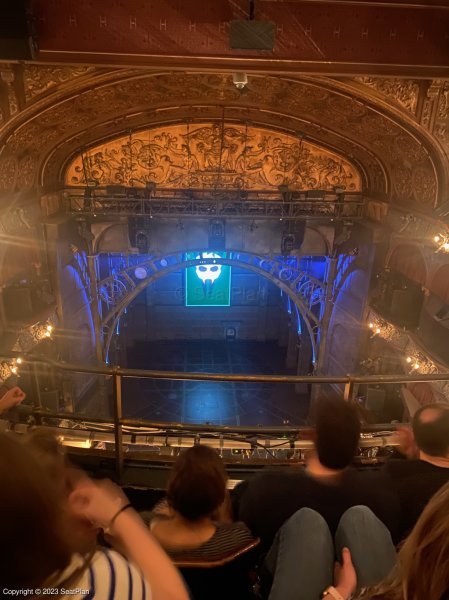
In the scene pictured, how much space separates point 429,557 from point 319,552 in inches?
29.8

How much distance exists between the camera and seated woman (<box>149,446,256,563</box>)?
1779 mm

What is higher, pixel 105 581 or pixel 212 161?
pixel 212 161

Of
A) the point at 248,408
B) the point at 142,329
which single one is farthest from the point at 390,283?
the point at 142,329

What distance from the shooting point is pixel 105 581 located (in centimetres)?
121

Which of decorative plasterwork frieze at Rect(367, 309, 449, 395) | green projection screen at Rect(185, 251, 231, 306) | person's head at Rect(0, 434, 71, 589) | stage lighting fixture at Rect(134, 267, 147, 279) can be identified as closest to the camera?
person's head at Rect(0, 434, 71, 589)

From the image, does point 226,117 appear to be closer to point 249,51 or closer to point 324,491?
point 249,51

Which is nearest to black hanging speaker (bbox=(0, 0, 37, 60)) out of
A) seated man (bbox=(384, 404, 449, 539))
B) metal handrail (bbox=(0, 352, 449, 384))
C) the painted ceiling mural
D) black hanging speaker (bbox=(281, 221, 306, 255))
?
metal handrail (bbox=(0, 352, 449, 384))

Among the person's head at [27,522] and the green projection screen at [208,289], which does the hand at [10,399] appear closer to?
the person's head at [27,522]

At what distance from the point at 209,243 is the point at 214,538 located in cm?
914

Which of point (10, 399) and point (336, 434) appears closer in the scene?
point (336, 434)

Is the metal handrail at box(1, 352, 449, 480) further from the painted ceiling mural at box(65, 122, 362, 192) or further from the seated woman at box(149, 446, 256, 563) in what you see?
the painted ceiling mural at box(65, 122, 362, 192)

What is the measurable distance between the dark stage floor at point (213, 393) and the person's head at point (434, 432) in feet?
27.7

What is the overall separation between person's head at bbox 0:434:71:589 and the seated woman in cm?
84

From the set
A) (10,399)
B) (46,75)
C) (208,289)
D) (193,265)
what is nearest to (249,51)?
(46,75)
